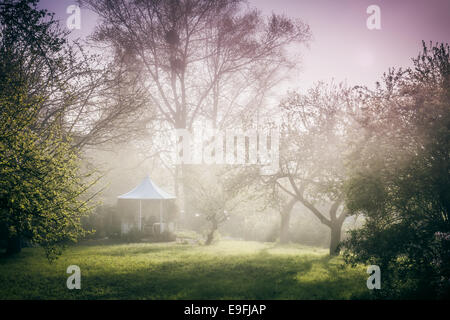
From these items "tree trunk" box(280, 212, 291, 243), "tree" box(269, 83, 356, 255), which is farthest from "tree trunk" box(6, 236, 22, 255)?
"tree trunk" box(280, 212, 291, 243)

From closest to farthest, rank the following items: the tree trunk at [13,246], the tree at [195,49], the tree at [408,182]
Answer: the tree at [408,182] → the tree trunk at [13,246] → the tree at [195,49]

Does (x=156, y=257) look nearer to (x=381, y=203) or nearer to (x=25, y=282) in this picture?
(x=25, y=282)

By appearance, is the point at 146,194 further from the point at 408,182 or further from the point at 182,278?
the point at 408,182

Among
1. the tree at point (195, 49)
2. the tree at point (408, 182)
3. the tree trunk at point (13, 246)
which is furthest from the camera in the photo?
the tree at point (195, 49)

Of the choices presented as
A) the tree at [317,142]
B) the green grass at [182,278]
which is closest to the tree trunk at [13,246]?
the green grass at [182,278]

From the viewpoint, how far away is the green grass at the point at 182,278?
6.43 meters

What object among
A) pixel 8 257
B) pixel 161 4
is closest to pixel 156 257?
pixel 8 257

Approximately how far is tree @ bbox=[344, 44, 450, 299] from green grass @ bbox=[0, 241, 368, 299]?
1061 mm

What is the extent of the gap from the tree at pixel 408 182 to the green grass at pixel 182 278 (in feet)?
3.48

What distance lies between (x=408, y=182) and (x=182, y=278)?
6.00 meters

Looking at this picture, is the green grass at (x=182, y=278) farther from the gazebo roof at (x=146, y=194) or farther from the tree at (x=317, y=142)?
the gazebo roof at (x=146, y=194)

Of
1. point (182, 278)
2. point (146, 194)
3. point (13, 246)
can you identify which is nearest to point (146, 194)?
point (146, 194)

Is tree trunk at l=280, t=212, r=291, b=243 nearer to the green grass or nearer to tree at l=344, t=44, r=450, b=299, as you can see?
the green grass
